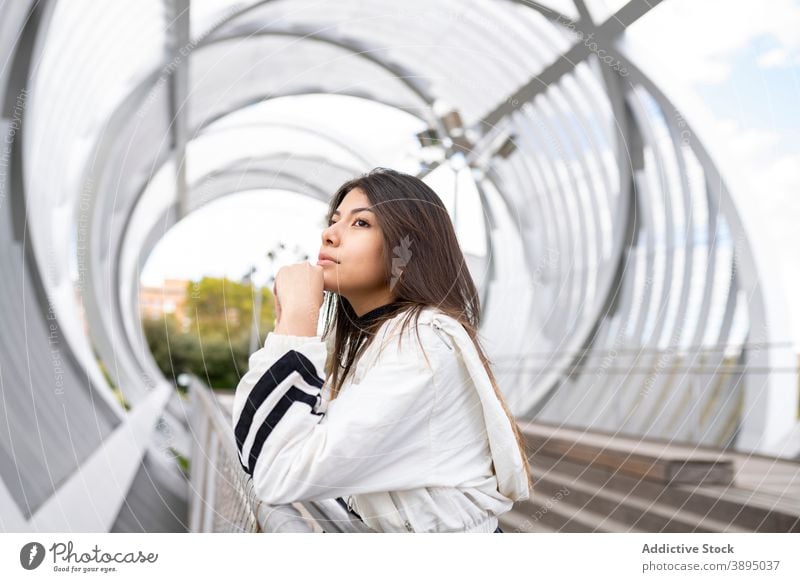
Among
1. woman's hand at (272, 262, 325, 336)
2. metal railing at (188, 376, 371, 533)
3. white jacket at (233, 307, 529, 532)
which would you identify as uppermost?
woman's hand at (272, 262, 325, 336)

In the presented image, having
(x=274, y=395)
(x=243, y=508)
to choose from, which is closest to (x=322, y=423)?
(x=274, y=395)

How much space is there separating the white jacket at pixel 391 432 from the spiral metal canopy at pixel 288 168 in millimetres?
231

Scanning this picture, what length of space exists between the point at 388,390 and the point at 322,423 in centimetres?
6

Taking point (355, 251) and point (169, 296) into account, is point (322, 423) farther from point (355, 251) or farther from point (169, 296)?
point (169, 296)

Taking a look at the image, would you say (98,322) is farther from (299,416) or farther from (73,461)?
(299,416)

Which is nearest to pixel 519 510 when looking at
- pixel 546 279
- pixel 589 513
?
pixel 589 513

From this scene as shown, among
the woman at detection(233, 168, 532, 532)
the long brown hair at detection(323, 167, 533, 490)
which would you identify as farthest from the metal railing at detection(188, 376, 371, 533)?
the long brown hair at detection(323, 167, 533, 490)

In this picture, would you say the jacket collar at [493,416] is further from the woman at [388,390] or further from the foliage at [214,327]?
the foliage at [214,327]

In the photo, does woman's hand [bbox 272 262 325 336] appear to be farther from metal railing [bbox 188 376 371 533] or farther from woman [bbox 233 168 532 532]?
metal railing [bbox 188 376 371 533]

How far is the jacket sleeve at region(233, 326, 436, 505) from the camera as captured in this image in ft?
1.81

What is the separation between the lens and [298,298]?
613mm

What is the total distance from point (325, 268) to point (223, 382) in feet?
1.02

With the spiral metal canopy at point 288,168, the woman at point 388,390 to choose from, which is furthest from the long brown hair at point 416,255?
the spiral metal canopy at point 288,168

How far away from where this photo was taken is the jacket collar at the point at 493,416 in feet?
1.98
